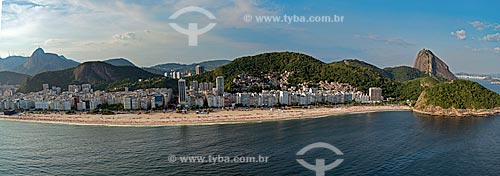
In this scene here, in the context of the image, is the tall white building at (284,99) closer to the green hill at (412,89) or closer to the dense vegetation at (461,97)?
the dense vegetation at (461,97)

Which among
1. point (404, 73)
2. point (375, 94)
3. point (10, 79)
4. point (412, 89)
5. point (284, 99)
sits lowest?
point (284, 99)

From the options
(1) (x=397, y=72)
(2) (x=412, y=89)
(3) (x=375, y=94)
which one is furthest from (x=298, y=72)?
(1) (x=397, y=72)

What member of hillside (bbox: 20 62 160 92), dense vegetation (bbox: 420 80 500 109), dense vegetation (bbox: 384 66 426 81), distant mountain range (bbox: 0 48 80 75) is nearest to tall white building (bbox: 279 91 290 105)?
dense vegetation (bbox: 420 80 500 109)

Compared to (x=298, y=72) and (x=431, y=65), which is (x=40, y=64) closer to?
(x=298, y=72)

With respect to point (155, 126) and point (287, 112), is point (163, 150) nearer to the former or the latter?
point (155, 126)

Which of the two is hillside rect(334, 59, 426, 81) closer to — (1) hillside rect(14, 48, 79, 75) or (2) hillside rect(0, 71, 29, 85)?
(2) hillside rect(0, 71, 29, 85)

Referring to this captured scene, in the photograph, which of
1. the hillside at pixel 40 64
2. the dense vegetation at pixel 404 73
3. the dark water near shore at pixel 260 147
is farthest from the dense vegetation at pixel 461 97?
the hillside at pixel 40 64
